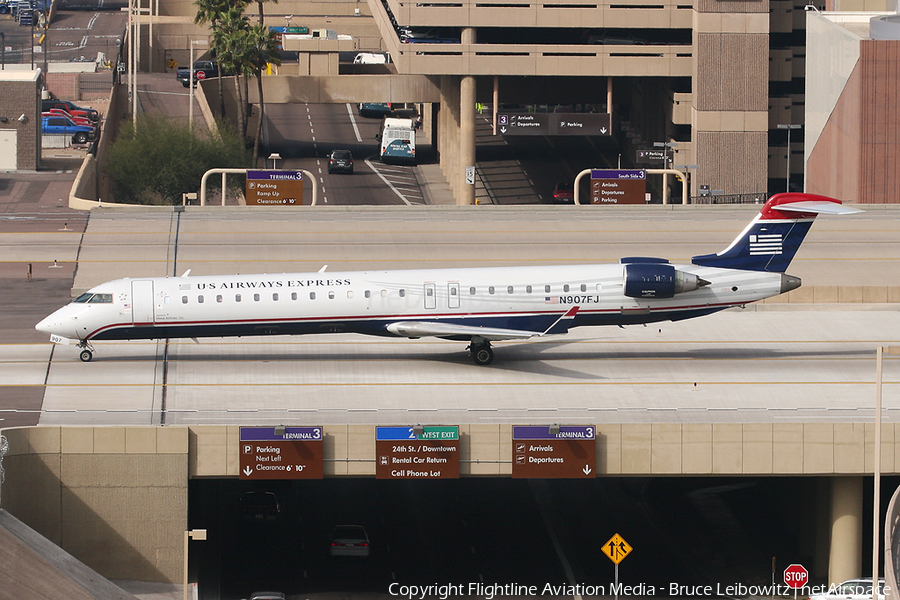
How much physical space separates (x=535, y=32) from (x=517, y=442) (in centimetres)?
6386

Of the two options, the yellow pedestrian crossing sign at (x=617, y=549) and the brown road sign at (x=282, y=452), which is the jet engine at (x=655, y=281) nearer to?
the yellow pedestrian crossing sign at (x=617, y=549)

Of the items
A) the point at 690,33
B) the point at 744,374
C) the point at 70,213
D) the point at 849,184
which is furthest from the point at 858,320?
the point at 690,33

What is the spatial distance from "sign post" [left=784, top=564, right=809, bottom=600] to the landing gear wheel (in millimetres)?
12659

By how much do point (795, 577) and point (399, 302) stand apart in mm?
15365

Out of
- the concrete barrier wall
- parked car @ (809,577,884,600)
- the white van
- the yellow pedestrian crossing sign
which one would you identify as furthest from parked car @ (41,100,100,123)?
parked car @ (809,577,884,600)

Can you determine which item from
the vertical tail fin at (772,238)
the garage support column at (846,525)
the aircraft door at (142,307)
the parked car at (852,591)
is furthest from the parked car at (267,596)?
the vertical tail fin at (772,238)

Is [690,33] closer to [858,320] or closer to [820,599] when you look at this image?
[858,320]

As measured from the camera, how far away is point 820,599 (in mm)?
41219

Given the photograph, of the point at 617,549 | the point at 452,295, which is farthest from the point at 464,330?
the point at 617,549

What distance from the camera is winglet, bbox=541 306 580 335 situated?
48062 millimetres

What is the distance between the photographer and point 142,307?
48.2 meters

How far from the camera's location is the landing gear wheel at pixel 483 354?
164ft

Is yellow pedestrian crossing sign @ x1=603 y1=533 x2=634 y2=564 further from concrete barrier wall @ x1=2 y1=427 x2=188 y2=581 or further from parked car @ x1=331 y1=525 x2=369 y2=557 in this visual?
concrete barrier wall @ x1=2 y1=427 x2=188 y2=581

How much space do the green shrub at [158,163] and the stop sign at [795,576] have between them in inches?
2405
